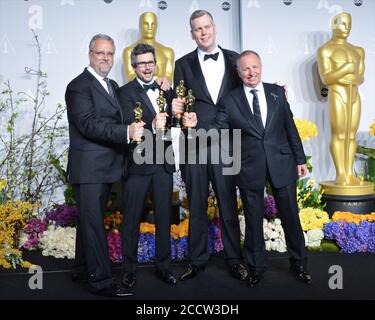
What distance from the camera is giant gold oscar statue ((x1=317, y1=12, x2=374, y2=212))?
4906 mm

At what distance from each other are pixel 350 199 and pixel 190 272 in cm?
203

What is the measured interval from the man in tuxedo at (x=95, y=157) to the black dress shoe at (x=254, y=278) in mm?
805

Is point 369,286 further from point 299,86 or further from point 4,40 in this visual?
point 4,40

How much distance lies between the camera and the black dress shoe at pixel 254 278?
3312 mm

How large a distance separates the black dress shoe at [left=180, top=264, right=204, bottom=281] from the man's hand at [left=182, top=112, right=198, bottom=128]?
3.39 feet

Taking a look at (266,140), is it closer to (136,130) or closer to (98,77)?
(136,130)

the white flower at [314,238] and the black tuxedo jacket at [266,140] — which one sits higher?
the black tuxedo jacket at [266,140]

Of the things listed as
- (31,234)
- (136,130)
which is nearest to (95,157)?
(136,130)

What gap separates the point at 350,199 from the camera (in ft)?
15.6

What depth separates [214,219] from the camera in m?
4.46

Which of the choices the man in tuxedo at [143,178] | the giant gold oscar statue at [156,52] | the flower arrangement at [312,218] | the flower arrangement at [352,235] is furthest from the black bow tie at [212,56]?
the flower arrangement at [352,235]

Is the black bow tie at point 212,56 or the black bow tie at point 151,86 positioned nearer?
the black bow tie at point 151,86

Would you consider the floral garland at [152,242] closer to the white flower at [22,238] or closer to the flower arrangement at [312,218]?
the flower arrangement at [312,218]

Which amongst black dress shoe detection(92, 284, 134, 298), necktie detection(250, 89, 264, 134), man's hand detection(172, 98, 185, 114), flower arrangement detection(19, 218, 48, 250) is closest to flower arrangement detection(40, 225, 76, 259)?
flower arrangement detection(19, 218, 48, 250)
